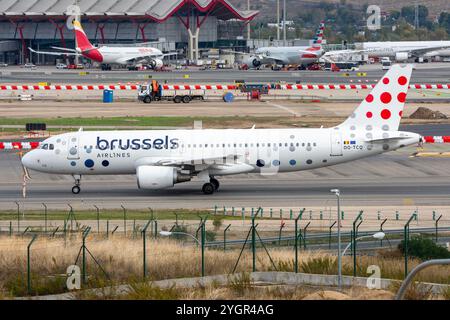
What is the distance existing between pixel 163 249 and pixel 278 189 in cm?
2126

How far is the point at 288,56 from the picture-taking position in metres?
174

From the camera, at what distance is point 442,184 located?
57.9 meters

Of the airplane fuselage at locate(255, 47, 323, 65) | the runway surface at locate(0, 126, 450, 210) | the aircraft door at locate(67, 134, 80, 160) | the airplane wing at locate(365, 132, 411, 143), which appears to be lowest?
the runway surface at locate(0, 126, 450, 210)

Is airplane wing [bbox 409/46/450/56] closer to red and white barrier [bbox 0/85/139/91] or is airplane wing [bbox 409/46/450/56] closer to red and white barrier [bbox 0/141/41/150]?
red and white barrier [bbox 0/85/139/91]

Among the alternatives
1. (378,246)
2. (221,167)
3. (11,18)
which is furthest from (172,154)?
(11,18)

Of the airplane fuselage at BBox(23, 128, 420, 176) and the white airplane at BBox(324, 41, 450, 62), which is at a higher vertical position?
the white airplane at BBox(324, 41, 450, 62)

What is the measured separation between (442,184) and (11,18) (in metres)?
152

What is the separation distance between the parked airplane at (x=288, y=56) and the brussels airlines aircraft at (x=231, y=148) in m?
116

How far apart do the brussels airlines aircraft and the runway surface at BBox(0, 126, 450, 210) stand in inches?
50.7

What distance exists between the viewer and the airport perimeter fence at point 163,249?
116 feet

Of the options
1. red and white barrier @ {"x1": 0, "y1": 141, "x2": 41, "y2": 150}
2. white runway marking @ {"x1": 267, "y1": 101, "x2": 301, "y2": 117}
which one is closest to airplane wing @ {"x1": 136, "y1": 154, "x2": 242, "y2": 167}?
red and white barrier @ {"x1": 0, "y1": 141, "x2": 41, "y2": 150}

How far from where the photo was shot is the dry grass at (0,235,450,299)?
34438 millimetres

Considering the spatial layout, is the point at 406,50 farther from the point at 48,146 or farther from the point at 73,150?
the point at 73,150

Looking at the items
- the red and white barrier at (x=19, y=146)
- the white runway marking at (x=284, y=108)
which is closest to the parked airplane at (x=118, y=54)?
the white runway marking at (x=284, y=108)
